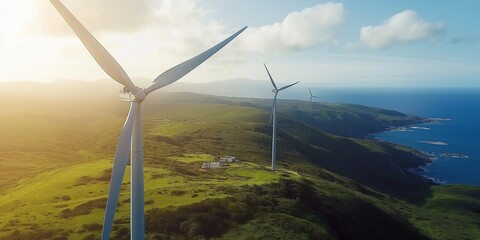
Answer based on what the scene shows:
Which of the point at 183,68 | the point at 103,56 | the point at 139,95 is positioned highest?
the point at 103,56

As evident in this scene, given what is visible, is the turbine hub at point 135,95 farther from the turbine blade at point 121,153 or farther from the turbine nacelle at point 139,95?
the turbine blade at point 121,153

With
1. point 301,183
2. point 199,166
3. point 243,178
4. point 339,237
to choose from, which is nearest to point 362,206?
point 301,183

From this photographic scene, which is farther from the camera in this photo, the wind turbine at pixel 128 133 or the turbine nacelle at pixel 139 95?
the turbine nacelle at pixel 139 95

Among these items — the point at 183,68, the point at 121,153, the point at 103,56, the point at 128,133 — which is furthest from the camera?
the point at 183,68

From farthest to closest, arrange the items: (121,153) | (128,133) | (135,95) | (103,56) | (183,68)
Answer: (183,68)
(103,56)
(135,95)
(128,133)
(121,153)

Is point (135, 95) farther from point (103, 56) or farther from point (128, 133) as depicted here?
point (103, 56)

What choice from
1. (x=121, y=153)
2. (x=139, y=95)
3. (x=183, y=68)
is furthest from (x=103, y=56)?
(x=183, y=68)

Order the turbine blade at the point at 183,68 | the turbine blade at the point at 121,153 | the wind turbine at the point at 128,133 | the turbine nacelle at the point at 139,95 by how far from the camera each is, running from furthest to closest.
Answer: the turbine blade at the point at 183,68
the turbine nacelle at the point at 139,95
the wind turbine at the point at 128,133
the turbine blade at the point at 121,153

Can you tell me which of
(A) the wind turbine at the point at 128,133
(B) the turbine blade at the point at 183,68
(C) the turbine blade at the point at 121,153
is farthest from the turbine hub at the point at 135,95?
(B) the turbine blade at the point at 183,68

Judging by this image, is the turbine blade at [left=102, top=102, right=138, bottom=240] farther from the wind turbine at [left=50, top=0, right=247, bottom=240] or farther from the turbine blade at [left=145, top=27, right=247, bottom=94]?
the turbine blade at [left=145, top=27, right=247, bottom=94]
